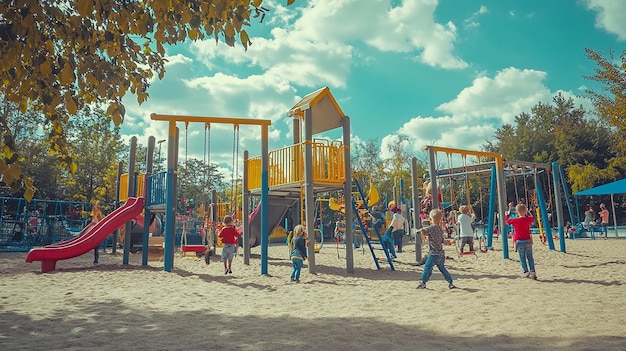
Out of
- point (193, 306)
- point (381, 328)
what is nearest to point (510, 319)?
point (381, 328)

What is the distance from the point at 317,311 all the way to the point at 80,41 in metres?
4.50

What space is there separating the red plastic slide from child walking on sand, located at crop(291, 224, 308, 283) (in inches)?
228

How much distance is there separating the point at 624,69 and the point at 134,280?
82.3ft

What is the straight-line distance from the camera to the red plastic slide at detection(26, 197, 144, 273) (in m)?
12.1

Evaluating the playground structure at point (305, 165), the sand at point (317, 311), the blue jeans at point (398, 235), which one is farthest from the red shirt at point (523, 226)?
the blue jeans at point (398, 235)

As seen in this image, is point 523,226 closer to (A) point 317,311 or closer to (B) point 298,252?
(B) point 298,252

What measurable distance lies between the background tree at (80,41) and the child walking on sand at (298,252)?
5399mm

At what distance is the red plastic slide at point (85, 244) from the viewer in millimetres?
12070

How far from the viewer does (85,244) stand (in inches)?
498

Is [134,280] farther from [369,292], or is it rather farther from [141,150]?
[141,150]

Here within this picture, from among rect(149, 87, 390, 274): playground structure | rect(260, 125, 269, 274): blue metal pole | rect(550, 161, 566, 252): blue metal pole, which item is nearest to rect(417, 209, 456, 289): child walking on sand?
rect(149, 87, 390, 274): playground structure

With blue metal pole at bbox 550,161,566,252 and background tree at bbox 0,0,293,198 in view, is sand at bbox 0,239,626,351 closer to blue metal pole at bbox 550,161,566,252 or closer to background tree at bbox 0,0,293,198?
background tree at bbox 0,0,293,198

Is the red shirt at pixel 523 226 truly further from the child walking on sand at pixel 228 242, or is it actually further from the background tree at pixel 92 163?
the background tree at pixel 92 163

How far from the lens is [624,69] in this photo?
77.3 feet
